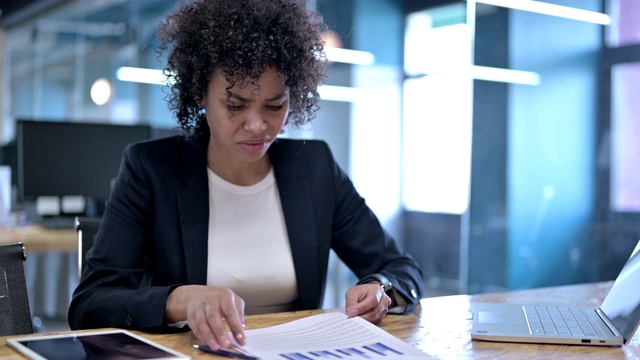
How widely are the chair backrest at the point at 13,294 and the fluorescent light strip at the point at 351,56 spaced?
297 centimetres

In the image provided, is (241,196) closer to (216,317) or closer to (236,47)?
(236,47)

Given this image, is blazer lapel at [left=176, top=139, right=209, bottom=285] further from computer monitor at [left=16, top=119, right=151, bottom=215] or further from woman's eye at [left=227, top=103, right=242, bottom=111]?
computer monitor at [left=16, top=119, right=151, bottom=215]

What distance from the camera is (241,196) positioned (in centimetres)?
183

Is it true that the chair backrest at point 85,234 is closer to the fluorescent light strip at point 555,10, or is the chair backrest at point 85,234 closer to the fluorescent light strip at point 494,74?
the fluorescent light strip at point 494,74

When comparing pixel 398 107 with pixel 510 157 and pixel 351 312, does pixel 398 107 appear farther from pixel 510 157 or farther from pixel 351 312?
pixel 351 312

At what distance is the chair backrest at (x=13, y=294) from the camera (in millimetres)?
1410

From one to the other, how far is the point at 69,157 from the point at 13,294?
8.48 ft

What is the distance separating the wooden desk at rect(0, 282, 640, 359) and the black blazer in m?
0.07

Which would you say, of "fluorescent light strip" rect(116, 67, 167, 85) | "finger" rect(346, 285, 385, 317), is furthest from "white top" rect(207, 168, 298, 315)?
"fluorescent light strip" rect(116, 67, 167, 85)

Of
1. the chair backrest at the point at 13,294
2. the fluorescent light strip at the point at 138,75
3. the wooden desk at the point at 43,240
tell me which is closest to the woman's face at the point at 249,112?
the chair backrest at the point at 13,294

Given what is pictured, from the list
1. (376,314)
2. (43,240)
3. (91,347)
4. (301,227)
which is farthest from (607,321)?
(43,240)

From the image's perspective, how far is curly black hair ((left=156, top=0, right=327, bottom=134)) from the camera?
1.67 metres

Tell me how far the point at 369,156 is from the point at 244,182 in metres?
2.66

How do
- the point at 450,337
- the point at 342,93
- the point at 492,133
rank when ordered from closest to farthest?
the point at 450,337 < the point at 342,93 < the point at 492,133
